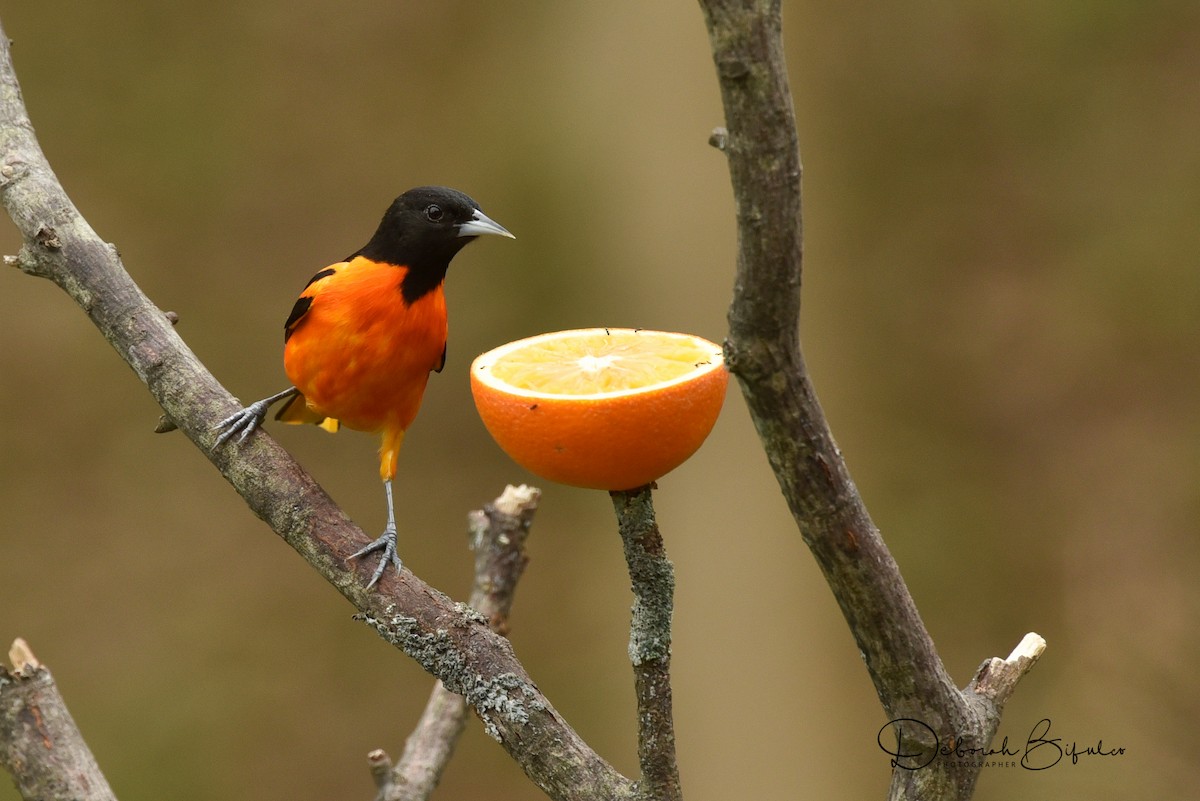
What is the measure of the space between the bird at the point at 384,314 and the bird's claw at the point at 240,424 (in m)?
0.12

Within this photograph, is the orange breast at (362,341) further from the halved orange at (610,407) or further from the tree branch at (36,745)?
the tree branch at (36,745)

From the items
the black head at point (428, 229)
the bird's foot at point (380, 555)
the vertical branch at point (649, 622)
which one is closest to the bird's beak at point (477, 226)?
the black head at point (428, 229)

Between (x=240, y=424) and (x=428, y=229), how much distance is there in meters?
0.45

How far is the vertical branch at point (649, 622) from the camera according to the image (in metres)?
1.17

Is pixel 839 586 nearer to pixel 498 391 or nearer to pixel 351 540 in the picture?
pixel 498 391

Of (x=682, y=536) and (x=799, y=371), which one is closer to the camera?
(x=799, y=371)

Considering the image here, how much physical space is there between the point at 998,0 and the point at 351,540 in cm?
226

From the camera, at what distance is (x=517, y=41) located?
317 centimetres

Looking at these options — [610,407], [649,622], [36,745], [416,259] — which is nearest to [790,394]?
[610,407]

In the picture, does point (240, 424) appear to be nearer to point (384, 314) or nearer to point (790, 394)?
point (384, 314)

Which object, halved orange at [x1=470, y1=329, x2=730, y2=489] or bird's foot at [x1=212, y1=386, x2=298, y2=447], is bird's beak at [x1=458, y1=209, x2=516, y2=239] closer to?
bird's foot at [x1=212, y1=386, x2=298, y2=447]

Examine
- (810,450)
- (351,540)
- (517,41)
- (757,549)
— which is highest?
(517,41)

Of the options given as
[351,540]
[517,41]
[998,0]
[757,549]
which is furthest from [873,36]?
[351,540]

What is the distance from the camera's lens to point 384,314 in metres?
1.81
